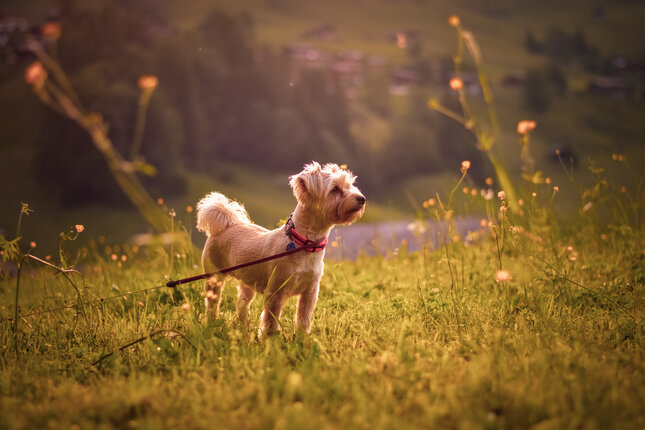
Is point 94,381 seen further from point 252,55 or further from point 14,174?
point 252,55

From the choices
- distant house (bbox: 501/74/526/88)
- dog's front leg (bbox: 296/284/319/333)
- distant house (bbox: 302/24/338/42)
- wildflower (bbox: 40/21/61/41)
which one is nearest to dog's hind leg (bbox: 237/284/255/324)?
dog's front leg (bbox: 296/284/319/333)

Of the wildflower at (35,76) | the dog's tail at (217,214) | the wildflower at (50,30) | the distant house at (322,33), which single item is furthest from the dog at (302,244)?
the distant house at (322,33)

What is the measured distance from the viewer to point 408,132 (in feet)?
314

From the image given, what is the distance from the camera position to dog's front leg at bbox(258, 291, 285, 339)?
4691 millimetres

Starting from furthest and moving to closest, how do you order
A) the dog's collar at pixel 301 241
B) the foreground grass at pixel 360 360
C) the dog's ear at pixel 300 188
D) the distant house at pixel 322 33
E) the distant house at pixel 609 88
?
the distant house at pixel 322 33 < the distant house at pixel 609 88 < the dog's ear at pixel 300 188 < the dog's collar at pixel 301 241 < the foreground grass at pixel 360 360

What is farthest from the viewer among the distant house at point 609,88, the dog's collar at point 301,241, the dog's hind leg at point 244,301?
the distant house at point 609,88

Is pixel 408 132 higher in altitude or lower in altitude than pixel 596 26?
lower

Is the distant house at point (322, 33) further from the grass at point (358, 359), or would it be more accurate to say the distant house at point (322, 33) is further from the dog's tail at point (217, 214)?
the grass at point (358, 359)

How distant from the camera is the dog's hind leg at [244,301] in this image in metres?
5.27

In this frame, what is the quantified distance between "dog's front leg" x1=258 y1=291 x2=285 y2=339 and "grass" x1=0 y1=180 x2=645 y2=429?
0.48 ft

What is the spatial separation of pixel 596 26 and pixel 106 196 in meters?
190

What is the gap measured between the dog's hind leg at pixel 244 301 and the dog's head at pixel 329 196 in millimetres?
1525

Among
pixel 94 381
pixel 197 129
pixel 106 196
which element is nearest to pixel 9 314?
pixel 94 381

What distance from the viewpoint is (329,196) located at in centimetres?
473
